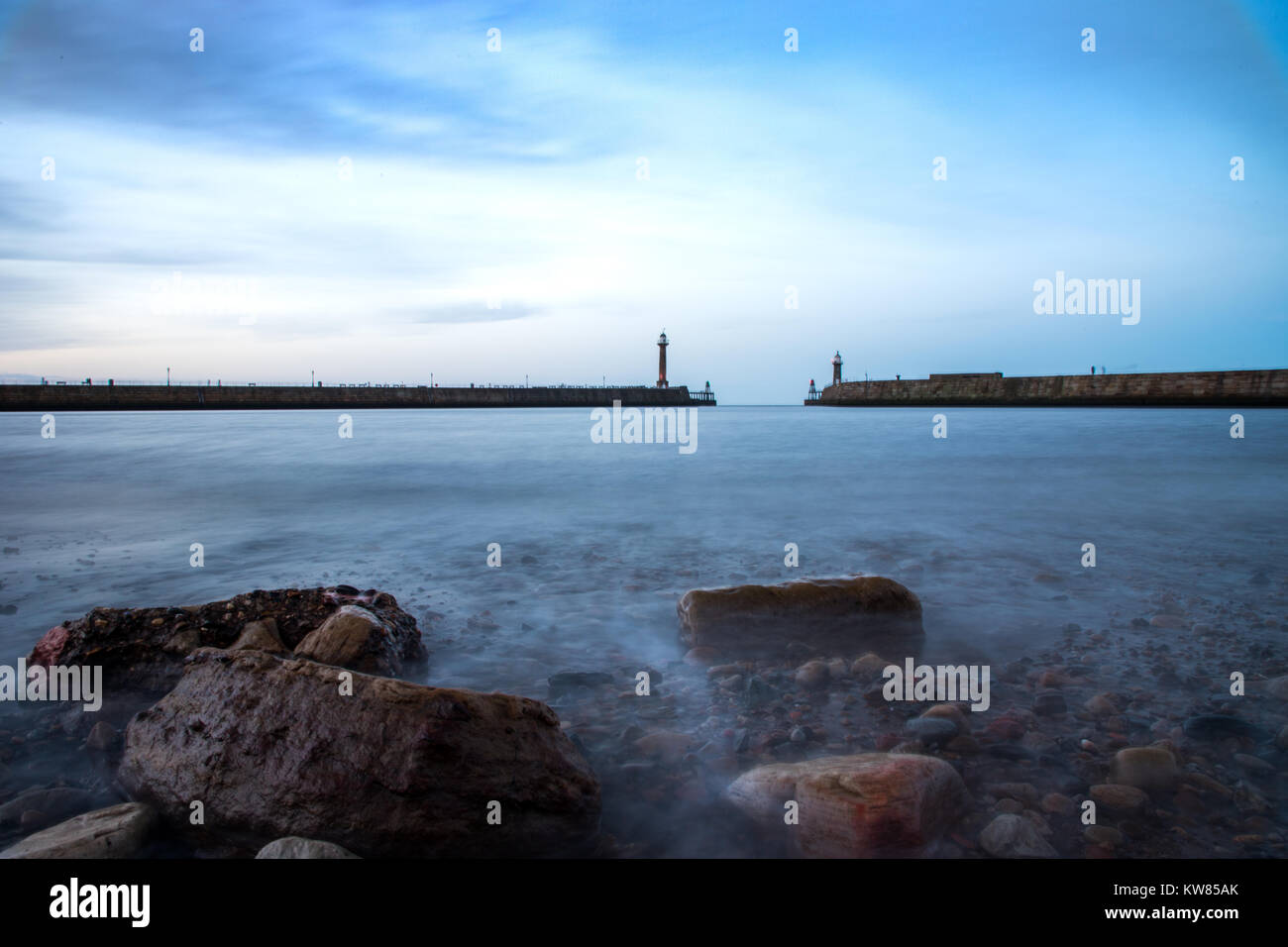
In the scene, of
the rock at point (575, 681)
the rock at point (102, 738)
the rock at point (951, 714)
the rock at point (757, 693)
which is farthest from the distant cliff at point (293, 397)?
the rock at point (951, 714)

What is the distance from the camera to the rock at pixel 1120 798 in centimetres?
284

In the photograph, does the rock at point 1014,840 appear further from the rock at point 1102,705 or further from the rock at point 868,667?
the rock at point 868,667

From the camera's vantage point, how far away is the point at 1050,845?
2639 mm

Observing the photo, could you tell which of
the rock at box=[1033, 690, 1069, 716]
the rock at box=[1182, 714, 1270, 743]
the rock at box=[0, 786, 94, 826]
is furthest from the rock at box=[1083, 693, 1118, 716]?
the rock at box=[0, 786, 94, 826]

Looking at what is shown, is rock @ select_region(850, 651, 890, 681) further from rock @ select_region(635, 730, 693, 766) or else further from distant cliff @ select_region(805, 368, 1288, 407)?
distant cliff @ select_region(805, 368, 1288, 407)

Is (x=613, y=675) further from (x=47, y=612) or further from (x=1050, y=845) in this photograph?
(x=47, y=612)

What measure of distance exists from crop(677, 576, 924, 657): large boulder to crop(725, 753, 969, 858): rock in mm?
1744

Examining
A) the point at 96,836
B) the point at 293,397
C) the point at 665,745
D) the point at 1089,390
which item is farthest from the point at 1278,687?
the point at 293,397

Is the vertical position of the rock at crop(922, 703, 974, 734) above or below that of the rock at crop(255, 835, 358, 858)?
below

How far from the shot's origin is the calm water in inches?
220

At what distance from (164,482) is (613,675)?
14.4 metres
